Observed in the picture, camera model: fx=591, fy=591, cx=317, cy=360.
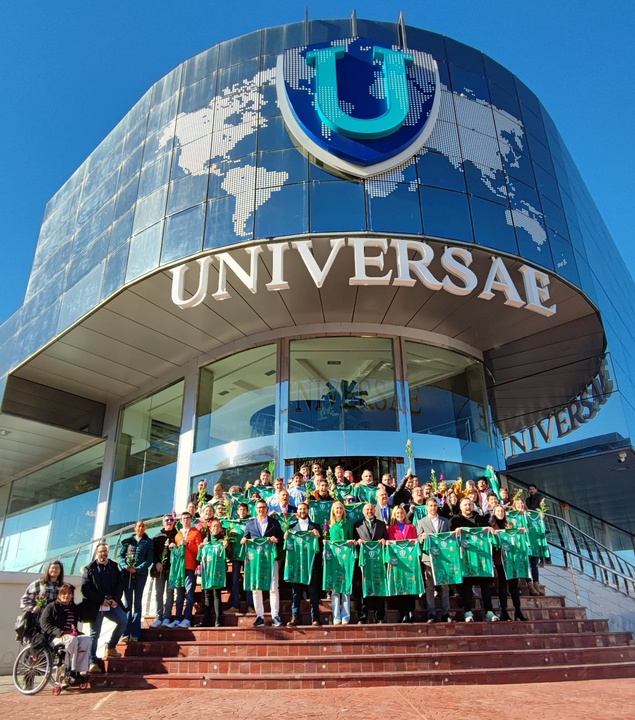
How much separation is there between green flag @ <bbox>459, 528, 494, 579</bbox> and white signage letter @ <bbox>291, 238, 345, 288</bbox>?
20.2 ft

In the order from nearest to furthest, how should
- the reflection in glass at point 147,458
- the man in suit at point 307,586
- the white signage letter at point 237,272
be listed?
the man in suit at point 307,586 < the white signage letter at point 237,272 < the reflection in glass at point 147,458

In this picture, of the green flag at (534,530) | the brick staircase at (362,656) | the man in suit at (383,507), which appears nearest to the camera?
the brick staircase at (362,656)

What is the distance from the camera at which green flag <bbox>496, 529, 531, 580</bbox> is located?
891 centimetres

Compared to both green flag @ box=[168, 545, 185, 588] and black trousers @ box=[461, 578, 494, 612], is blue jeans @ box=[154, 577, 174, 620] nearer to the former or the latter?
green flag @ box=[168, 545, 185, 588]

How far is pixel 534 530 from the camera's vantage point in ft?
34.3

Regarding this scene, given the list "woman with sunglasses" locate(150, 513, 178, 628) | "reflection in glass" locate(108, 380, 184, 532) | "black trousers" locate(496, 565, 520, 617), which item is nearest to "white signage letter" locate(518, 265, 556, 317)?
"black trousers" locate(496, 565, 520, 617)

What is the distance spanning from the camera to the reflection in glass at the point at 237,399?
15.7m


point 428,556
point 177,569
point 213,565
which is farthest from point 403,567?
point 177,569

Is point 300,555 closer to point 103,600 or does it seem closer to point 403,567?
point 403,567

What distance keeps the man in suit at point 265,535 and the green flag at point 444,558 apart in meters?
2.26

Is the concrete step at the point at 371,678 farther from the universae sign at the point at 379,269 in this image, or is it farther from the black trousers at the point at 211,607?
the universae sign at the point at 379,269

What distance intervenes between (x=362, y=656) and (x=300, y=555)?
1746 mm

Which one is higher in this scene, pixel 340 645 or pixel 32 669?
pixel 340 645

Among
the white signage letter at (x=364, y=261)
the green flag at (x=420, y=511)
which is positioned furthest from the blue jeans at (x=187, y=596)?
the white signage letter at (x=364, y=261)
